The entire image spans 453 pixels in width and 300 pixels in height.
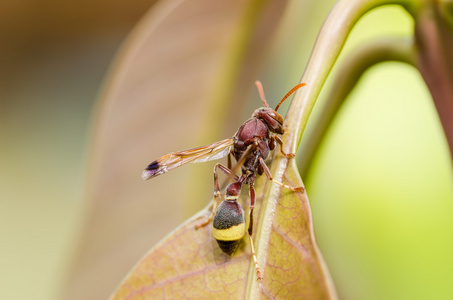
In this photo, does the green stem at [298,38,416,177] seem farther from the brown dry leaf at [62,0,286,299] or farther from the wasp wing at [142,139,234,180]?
the brown dry leaf at [62,0,286,299]

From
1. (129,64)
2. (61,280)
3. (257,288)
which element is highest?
(129,64)

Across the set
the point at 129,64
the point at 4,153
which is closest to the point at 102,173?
the point at 129,64

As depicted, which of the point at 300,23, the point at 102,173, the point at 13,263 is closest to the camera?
the point at 102,173

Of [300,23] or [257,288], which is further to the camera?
[300,23]

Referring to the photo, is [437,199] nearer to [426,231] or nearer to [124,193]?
[426,231]

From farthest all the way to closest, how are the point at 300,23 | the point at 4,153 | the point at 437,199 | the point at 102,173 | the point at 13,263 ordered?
the point at 4,153 < the point at 13,263 < the point at 300,23 < the point at 102,173 < the point at 437,199

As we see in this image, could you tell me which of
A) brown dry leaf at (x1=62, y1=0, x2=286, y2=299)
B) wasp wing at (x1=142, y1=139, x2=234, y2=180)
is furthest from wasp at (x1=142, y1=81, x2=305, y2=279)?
brown dry leaf at (x1=62, y1=0, x2=286, y2=299)

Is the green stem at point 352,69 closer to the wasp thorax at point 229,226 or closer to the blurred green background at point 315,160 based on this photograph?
the blurred green background at point 315,160
